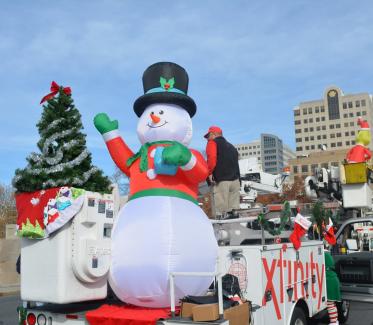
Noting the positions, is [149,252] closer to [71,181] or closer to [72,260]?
[72,260]

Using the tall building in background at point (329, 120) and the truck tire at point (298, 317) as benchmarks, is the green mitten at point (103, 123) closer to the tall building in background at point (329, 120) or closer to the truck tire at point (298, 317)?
the truck tire at point (298, 317)

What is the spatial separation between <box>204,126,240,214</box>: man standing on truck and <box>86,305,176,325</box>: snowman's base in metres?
2.68

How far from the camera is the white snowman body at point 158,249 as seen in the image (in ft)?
14.2

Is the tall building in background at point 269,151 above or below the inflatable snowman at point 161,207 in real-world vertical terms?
above

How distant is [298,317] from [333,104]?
137254 mm

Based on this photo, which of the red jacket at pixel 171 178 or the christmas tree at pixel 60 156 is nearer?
the christmas tree at pixel 60 156

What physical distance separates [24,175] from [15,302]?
924 centimetres

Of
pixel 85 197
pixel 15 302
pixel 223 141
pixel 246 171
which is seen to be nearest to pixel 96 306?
pixel 85 197

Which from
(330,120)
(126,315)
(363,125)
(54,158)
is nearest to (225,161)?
(54,158)

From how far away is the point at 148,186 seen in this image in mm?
4840

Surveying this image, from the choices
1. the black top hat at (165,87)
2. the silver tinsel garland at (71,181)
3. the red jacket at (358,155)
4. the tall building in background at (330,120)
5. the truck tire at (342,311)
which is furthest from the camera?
the tall building in background at (330,120)

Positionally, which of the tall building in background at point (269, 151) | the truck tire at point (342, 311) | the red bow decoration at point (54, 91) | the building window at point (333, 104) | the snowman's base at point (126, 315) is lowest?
the truck tire at point (342, 311)

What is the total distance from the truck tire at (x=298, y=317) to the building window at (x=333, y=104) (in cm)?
13611

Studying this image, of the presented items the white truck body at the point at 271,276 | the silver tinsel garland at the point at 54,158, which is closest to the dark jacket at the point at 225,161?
the white truck body at the point at 271,276
